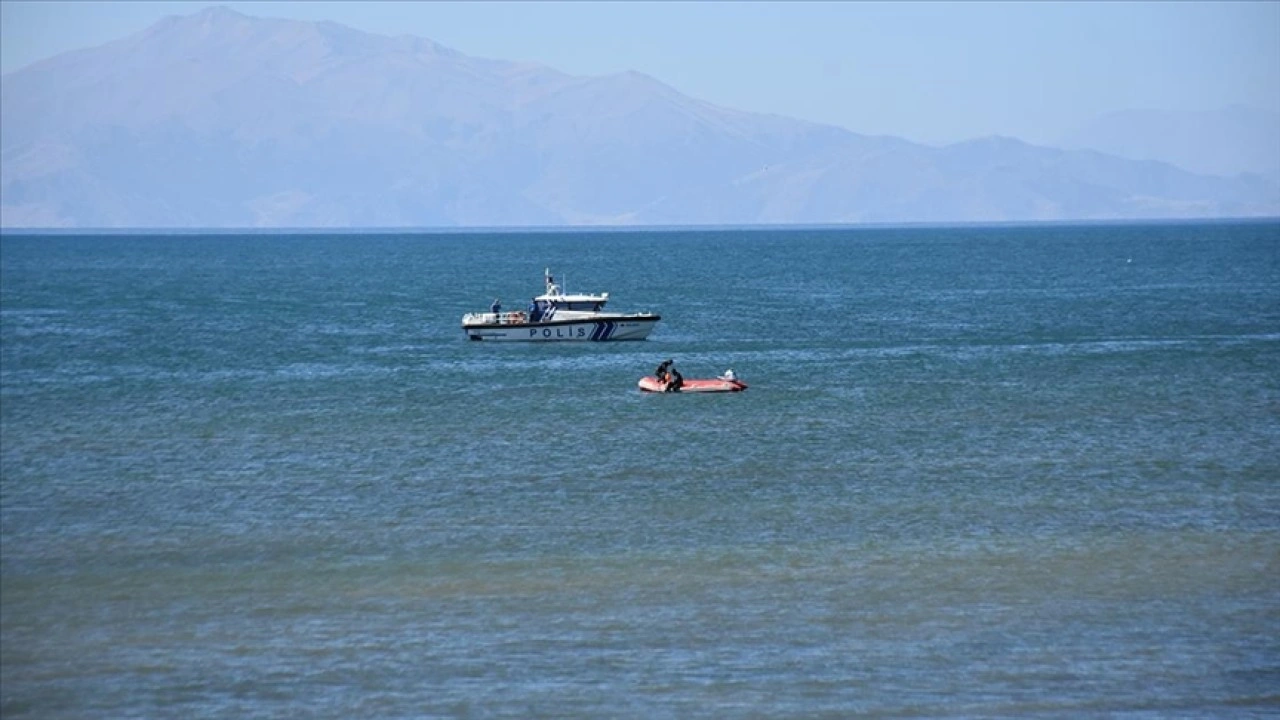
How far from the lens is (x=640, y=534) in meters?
41.7

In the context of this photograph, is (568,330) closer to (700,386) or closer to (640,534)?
(700,386)

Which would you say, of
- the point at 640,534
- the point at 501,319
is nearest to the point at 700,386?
the point at 501,319

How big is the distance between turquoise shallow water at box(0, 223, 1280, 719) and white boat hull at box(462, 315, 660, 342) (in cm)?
624

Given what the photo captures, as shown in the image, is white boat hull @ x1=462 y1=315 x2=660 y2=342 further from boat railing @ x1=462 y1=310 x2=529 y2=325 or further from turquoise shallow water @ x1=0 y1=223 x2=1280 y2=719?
turquoise shallow water @ x1=0 y1=223 x2=1280 y2=719

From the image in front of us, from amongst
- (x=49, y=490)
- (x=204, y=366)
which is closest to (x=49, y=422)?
(x=49, y=490)

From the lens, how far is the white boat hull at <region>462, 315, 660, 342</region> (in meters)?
91.8

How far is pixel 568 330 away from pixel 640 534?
50.7 metres

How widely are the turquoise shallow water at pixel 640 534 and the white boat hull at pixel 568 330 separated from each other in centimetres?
624

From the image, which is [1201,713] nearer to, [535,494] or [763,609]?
[763,609]

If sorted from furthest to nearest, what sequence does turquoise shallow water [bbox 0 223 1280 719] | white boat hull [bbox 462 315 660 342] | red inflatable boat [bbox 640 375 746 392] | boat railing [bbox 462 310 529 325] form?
1. boat railing [bbox 462 310 529 325]
2. white boat hull [bbox 462 315 660 342]
3. red inflatable boat [bbox 640 375 746 392]
4. turquoise shallow water [bbox 0 223 1280 719]

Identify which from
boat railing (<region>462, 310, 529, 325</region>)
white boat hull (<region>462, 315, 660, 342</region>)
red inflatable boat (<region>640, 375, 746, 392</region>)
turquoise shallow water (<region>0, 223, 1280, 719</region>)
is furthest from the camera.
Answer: boat railing (<region>462, 310, 529, 325</region>)

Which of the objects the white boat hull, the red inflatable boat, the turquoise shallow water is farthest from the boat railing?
the red inflatable boat

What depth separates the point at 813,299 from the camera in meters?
133

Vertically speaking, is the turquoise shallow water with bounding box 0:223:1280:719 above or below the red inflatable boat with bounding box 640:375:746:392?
below
